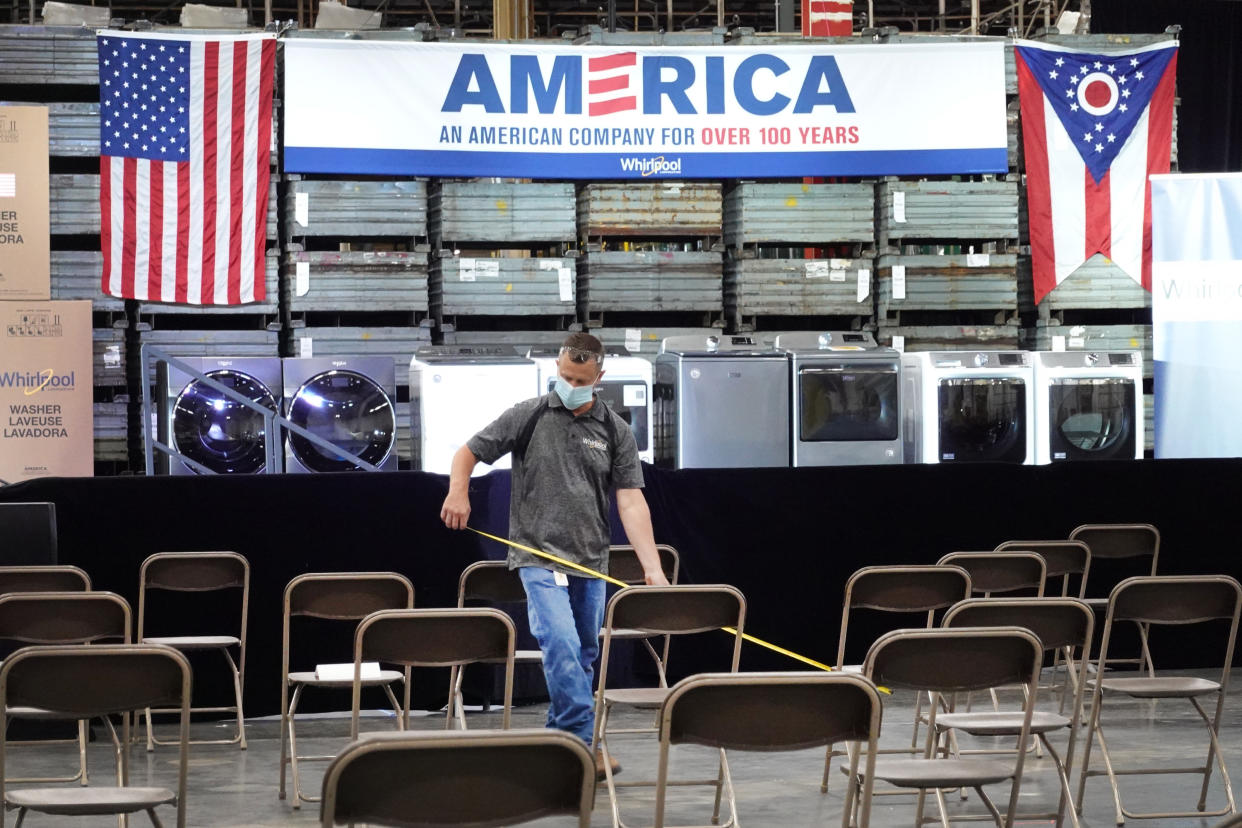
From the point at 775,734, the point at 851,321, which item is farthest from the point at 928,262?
the point at 775,734

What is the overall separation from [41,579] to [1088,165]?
8623 millimetres

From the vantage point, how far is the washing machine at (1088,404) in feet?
36.2

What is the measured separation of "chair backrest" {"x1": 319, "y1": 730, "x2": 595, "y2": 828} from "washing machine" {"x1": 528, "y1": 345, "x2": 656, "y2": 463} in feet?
25.3

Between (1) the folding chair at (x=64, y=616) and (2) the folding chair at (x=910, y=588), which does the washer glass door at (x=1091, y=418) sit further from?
(1) the folding chair at (x=64, y=616)

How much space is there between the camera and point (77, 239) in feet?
38.1

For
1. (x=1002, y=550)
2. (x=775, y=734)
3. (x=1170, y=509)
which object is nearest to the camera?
(x=775, y=734)

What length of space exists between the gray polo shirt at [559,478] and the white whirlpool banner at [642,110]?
5.98m

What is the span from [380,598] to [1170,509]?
4631 mm

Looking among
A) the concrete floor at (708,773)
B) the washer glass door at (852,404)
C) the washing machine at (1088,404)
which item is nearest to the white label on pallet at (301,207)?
the washer glass door at (852,404)

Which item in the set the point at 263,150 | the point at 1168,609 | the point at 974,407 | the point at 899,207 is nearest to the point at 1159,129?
the point at 899,207

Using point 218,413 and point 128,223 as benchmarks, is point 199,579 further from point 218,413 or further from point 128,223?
point 128,223

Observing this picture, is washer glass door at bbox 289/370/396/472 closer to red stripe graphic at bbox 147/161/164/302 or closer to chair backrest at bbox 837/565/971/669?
red stripe graphic at bbox 147/161/164/302

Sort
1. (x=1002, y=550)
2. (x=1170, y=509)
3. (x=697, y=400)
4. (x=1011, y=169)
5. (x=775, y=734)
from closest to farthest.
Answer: (x=775, y=734), (x=1002, y=550), (x=1170, y=509), (x=697, y=400), (x=1011, y=169)

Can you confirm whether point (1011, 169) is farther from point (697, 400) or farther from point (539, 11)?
point (539, 11)
